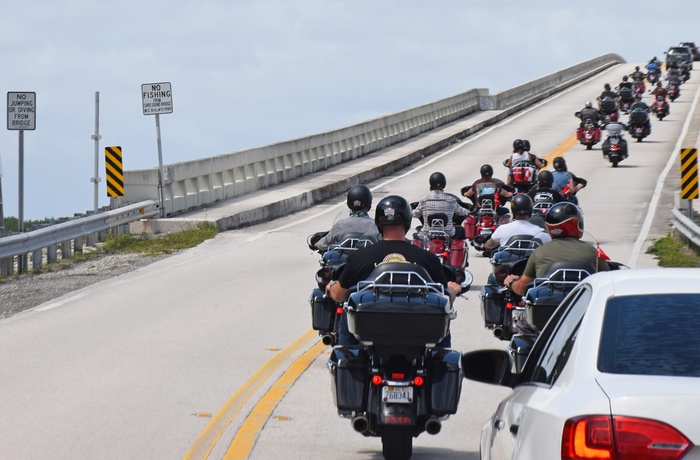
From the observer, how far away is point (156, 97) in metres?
28.6

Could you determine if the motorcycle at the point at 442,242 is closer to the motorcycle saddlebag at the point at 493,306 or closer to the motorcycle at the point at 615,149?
the motorcycle saddlebag at the point at 493,306

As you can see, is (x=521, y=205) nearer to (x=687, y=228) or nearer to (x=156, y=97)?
(x=687, y=228)

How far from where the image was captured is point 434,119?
57.1 m

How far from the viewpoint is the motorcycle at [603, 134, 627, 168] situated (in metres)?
39.6

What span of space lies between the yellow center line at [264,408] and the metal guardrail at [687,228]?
9306 mm

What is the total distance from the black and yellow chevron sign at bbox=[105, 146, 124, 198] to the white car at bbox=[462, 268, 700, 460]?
22.6 m

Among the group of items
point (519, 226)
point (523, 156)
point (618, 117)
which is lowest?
point (519, 226)

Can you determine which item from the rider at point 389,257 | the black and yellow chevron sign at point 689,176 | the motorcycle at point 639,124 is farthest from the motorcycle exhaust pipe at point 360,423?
the motorcycle at point 639,124

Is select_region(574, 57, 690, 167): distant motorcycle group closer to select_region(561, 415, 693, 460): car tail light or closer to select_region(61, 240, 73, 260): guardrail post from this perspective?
select_region(61, 240, 73, 260): guardrail post

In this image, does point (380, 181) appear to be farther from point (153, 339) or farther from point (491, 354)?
point (491, 354)

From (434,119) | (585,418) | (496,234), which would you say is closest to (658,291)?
(585,418)

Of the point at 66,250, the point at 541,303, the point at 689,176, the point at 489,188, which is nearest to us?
the point at 541,303

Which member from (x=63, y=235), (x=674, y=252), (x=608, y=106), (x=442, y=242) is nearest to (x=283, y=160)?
(x=63, y=235)

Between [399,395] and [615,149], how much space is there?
108ft
